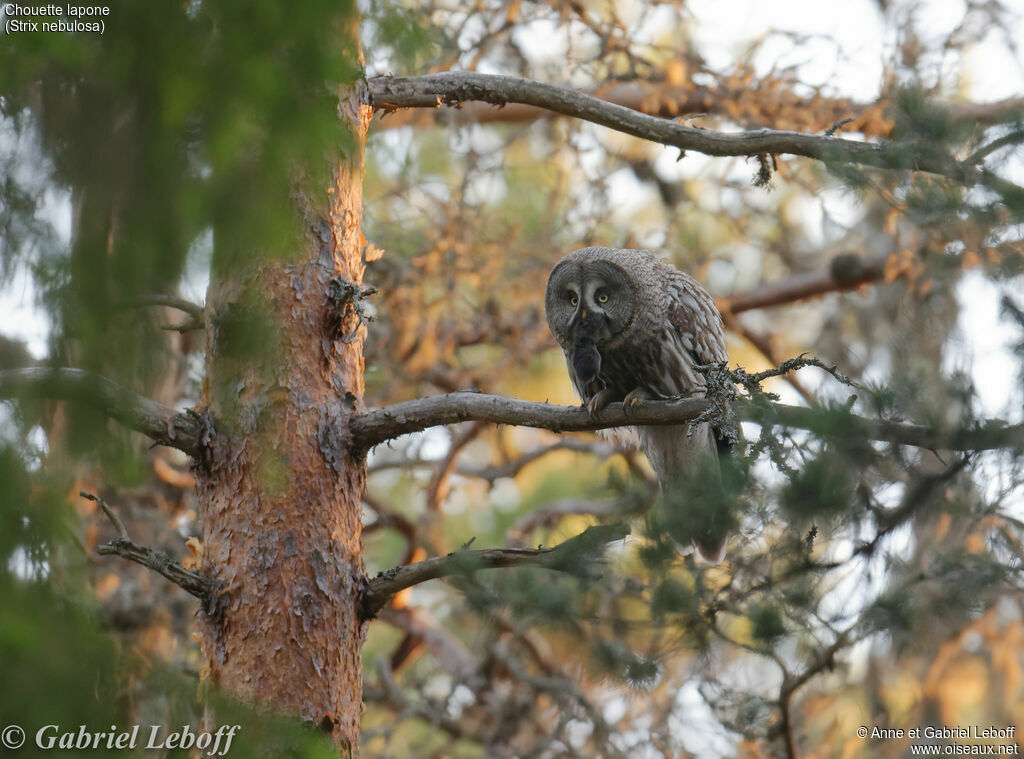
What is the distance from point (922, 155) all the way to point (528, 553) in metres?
2.14

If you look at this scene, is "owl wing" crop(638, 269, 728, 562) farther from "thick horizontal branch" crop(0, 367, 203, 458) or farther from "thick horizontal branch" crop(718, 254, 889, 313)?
"thick horizontal branch" crop(718, 254, 889, 313)

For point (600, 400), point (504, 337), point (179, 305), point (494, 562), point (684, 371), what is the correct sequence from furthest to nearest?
point (504, 337), point (684, 371), point (600, 400), point (494, 562), point (179, 305)

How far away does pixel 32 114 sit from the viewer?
7.72ft

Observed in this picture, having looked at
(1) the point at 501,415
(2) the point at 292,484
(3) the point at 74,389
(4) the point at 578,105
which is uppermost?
(4) the point at 578,105

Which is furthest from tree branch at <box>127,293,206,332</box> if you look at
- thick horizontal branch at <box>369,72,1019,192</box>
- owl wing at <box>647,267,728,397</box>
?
owl wing at <box>647,267,728,397</box>

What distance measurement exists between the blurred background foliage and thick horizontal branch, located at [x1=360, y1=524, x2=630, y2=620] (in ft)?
0.39

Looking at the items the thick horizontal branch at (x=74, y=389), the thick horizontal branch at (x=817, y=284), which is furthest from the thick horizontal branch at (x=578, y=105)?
the thick horizontal branch at (x=817, y=284)

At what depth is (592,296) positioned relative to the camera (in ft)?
16.6

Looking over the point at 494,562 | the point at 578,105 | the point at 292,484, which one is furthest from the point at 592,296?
the point at 292,484

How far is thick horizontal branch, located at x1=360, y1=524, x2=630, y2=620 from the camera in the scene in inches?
142

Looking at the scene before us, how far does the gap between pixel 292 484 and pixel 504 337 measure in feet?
16.6

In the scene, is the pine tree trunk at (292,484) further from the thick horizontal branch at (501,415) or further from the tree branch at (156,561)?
the thick horizontal branch at (501,415)

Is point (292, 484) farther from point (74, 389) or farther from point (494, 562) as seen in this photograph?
point (74, 389)

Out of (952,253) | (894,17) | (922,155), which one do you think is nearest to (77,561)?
(922,155)
